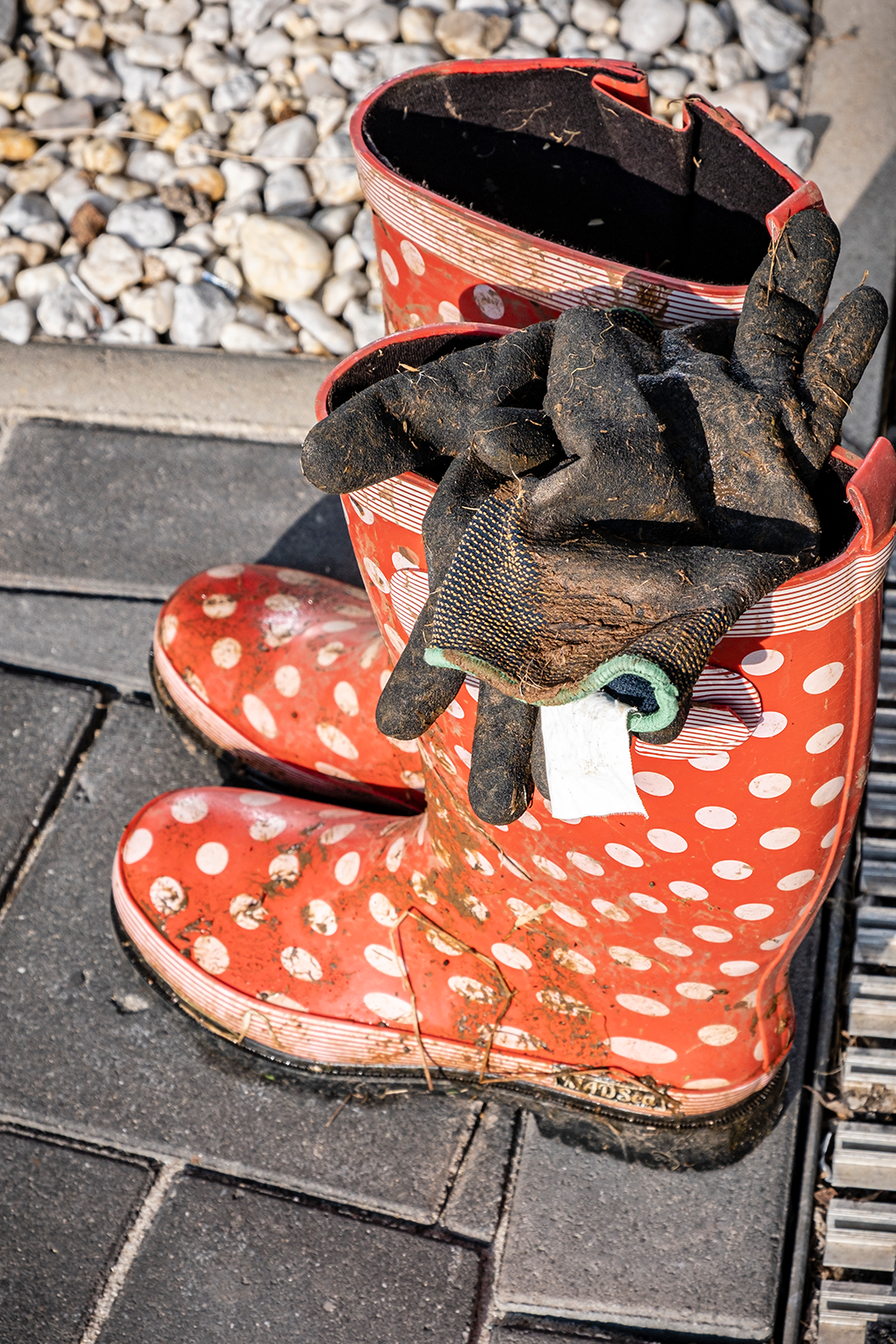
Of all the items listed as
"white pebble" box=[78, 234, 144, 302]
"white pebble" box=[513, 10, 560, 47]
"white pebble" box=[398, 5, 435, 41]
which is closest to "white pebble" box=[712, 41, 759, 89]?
"white pebble" box=[513, 10, 560, 47]

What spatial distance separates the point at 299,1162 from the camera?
1.41 metres

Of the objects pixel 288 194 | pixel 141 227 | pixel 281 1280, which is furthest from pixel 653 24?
pixel 281 1280

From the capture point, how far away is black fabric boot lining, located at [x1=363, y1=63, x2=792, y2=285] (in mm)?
1389

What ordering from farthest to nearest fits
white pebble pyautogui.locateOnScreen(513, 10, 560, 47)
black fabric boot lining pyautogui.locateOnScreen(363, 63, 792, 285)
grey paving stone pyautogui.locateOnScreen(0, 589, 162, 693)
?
white pebble pyautogui.locateOnScreen(513, 10, 560, 47)
grey paving stone pyautogui.locateOnScreen(0, 589, 162, 693)
black fabric boot lining pyautogui.locateOnScreen(363, 63, 792, 285)

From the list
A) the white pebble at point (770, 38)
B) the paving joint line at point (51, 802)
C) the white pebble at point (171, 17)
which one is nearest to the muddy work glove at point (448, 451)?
the paving joint line at point (51, 802)

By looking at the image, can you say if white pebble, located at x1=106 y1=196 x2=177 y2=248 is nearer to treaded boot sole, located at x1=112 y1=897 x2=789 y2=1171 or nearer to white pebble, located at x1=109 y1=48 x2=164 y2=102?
white pebble, located at x1=109 y1=48 x2=164 y2=102

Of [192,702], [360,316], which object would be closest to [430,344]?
[192,702]

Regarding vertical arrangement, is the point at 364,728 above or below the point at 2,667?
above

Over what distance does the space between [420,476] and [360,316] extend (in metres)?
1.50

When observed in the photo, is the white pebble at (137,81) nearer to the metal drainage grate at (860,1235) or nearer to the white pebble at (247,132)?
the white pebble at (247,132)

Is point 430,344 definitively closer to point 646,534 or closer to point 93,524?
point 646,534

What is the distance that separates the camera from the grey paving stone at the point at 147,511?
2006 millimetres

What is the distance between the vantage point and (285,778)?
67.2 inches

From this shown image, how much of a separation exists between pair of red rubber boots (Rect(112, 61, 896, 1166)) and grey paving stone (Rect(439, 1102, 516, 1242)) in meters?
0.06
